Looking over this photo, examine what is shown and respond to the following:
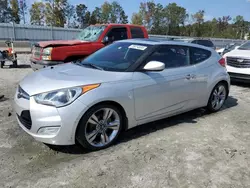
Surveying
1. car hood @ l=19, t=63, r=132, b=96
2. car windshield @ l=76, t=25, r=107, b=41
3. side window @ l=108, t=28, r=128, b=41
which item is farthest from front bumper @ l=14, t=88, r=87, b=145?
Result: side window @ l=108, t=28, r=128, b=41

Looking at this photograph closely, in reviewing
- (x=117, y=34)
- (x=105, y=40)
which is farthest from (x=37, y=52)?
(x=117, y=34)

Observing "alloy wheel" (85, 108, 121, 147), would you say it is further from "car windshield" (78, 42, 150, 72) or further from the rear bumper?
the rear bumper

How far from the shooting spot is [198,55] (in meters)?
4.87

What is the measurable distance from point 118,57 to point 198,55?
5.50ft

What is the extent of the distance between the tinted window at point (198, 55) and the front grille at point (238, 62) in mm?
3310

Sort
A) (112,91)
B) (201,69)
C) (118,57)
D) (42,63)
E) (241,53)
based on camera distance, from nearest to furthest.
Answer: (112,91) < (118,57) < (201,69) < (42,63) < (241,53)

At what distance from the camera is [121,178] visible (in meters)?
2.93

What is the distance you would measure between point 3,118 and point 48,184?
233 centimetres

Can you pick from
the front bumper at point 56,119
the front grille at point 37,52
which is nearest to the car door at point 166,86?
the front bumper at point 56,119

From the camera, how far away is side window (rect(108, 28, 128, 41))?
8.20 meters

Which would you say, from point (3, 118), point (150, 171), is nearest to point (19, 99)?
point (3, 118)

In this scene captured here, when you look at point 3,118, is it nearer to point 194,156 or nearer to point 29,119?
point 29,119

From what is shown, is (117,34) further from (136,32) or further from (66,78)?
(66,78)

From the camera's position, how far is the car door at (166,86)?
379 centimetres
